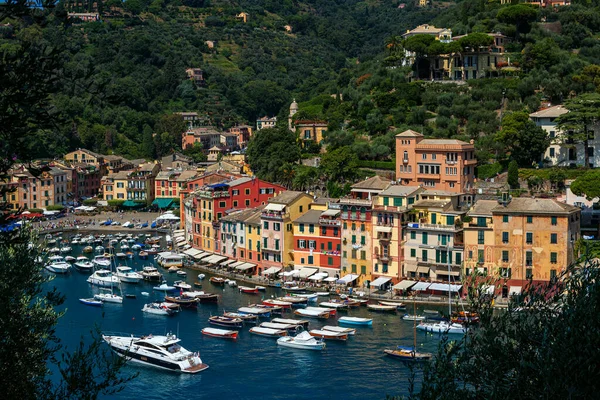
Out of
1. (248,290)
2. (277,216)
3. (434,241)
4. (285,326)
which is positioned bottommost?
(285,326)

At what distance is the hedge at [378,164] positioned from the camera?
56.6m

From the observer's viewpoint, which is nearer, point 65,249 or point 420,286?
point 420,286

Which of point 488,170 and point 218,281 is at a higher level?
point 488,170

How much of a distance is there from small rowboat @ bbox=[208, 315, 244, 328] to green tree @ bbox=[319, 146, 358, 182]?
21561 millimetres

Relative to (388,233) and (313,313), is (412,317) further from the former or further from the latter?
(388,233)

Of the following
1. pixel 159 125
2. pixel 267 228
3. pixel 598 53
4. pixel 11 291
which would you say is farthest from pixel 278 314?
pixel 159 125

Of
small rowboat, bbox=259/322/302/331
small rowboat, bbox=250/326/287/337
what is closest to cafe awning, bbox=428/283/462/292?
small rowboat, bbox=259/322/302/331

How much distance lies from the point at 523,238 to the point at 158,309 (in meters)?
17.0

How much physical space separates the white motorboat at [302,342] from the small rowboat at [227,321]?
10.2 ft

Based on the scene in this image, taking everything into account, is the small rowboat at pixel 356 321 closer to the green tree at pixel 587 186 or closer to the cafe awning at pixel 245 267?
the cafe awning at pixel 245 267

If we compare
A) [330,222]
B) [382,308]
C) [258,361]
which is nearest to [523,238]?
[382,308]

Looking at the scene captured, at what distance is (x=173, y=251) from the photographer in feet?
178

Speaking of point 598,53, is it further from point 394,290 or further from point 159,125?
point 159,125

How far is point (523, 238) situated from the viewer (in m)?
39.4
